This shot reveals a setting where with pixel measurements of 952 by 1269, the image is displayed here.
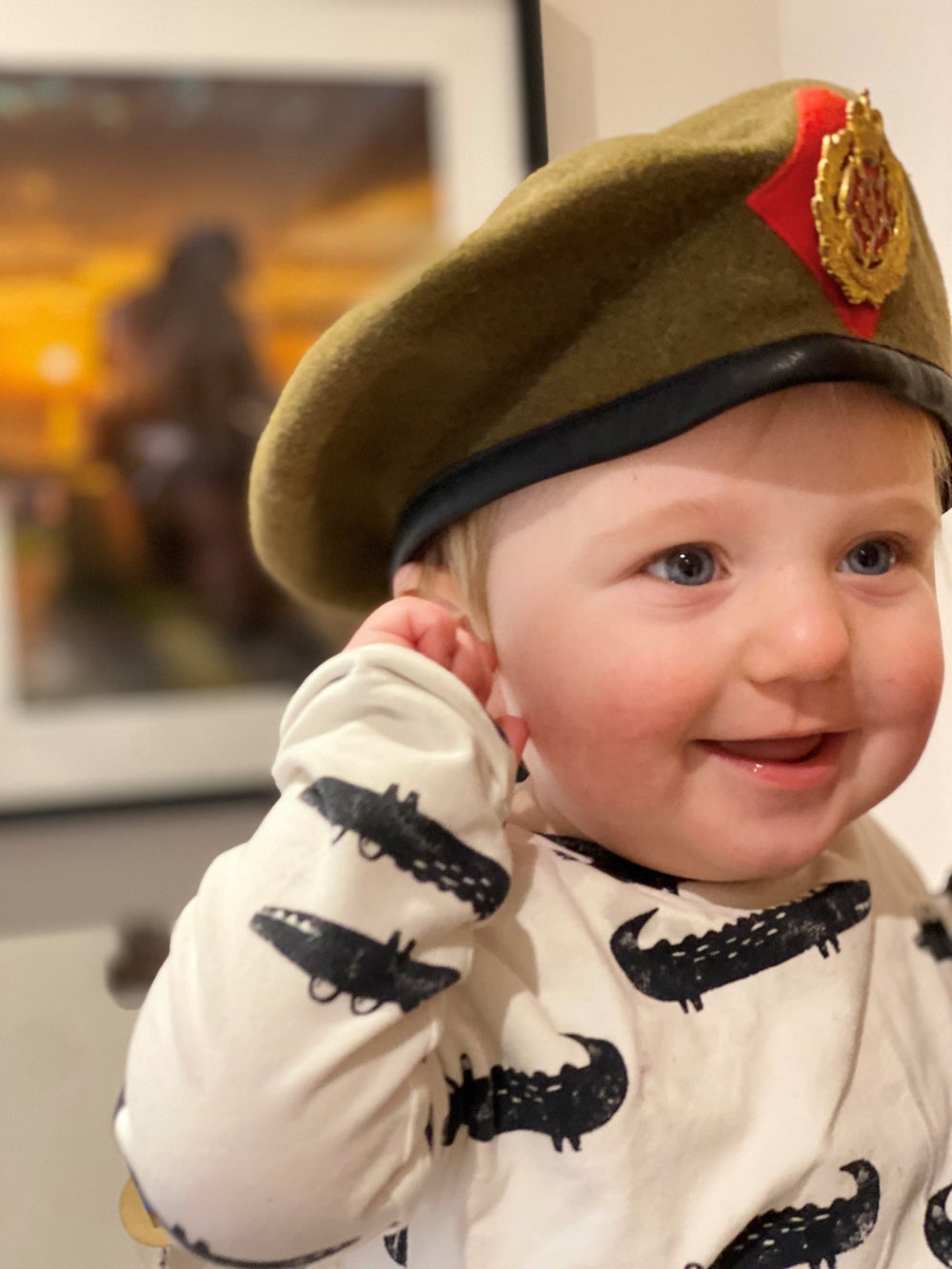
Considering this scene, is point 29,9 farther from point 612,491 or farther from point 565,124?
point 612,491

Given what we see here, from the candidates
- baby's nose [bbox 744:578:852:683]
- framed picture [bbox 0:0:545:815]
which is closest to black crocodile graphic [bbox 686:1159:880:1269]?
baby's nose [bbox 744:578:852:683]

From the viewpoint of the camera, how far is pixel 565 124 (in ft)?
3.10

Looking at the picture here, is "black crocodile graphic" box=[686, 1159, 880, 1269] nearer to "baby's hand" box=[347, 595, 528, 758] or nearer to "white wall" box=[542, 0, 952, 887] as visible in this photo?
"baby's hand" box=[347, 595, 528, 758]

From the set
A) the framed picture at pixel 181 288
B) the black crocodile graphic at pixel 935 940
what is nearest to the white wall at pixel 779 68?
Answer: the framed picture at pixel 181 288

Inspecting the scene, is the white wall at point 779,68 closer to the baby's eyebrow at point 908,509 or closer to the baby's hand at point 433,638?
the baby's eyebrow at point 908,509

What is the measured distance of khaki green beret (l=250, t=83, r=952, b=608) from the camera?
468 mm

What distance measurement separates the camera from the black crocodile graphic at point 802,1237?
20.0 inches

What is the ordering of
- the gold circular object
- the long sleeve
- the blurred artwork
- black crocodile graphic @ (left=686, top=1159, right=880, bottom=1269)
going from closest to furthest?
the long sleeve
black crocodile graphic @ (left=686, top=1159, right=880, bottom=1269)
the gold circular object
the blurred artwork

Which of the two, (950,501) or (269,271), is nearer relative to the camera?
(950,501)

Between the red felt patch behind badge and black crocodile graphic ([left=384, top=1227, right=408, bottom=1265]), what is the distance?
0.46 metres

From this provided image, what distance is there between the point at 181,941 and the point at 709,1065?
0.24m

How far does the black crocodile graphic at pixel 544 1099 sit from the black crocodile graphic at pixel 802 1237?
3.6 inches

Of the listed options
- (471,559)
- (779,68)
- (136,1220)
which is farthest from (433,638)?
(779,68)

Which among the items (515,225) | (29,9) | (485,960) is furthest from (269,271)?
(485,960)
